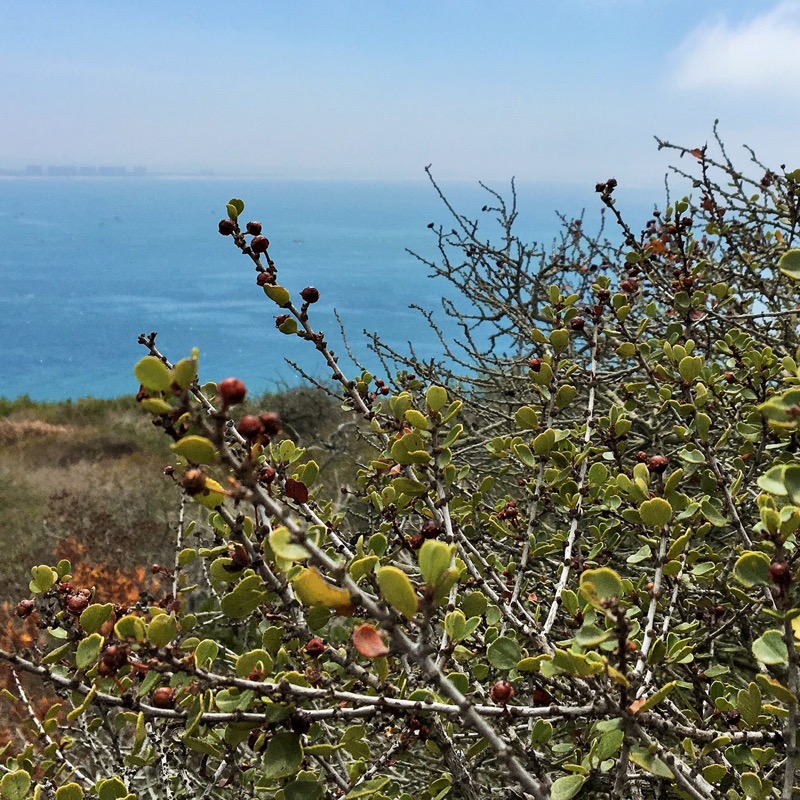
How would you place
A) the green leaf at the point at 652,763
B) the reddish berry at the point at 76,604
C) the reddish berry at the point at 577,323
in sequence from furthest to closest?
the reddish berry at the point at 577,323 → the reddish berry at the point at 76,604 → the green leaf at the point at 652,763

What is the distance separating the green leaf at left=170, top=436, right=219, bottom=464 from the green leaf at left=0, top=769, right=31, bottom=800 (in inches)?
34.6

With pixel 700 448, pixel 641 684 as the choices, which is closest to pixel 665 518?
pixel 641 684

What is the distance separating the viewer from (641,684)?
104 cm

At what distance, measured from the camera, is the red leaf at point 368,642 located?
71 cm

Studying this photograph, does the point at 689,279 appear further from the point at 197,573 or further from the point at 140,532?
the point at 140,532

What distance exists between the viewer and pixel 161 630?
921mm

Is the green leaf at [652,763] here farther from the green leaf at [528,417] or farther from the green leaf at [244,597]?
the green leaf at [528,417]

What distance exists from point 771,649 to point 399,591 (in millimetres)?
573

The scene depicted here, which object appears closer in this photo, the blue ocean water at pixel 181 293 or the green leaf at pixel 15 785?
the green leaf at pixel 15 785

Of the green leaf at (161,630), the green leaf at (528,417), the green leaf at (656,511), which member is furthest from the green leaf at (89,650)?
the green leaf at (528,417)

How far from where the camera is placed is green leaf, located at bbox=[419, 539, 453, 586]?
0.68 metres

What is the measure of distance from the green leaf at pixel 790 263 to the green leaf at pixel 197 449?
1.03 m

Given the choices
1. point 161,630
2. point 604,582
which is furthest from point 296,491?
point 604,582

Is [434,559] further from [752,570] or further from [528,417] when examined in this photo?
[528,417]
